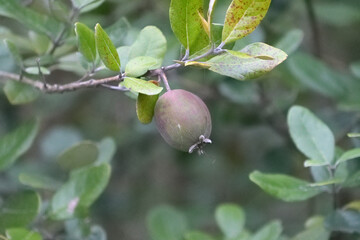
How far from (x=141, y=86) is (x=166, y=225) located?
2.57 ft

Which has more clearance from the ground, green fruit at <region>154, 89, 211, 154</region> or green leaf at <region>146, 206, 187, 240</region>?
green fruit at <region>154, 89, 211, 154</region>

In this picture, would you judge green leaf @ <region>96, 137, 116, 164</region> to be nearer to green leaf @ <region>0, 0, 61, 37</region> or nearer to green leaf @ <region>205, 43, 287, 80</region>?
green leaf @ <region>0, 0, 61, 37</region>

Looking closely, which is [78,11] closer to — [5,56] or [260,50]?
[5,56]

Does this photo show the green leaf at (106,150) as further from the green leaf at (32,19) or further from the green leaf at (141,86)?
the green leaf at (141,86)

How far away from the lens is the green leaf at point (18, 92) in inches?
42.6

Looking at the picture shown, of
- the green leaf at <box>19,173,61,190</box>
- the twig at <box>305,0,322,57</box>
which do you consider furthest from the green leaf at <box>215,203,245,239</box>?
the twig at <box>305,0,322,57</box>

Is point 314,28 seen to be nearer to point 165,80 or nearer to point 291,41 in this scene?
point 291,41

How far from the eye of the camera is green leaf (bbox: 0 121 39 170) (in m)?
1.20

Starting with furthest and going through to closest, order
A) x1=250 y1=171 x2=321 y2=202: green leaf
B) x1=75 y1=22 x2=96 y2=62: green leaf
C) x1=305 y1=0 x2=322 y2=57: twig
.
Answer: x1=305 y1=0 x2=322 y2=57: twig, x1=250 y1=171 x2=321 y2=202: green leaf, x1=75 y1=22 x2=96 y2=62: green leaf

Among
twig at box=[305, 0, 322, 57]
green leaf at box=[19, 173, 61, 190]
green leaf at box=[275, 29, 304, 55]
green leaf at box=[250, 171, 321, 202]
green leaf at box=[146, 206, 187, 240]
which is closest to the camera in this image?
green leaf at box=[250, 171, 321, 202]

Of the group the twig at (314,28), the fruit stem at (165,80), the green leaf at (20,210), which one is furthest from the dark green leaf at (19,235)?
the twig at (314,28)

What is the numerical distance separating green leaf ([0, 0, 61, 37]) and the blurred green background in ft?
0.50

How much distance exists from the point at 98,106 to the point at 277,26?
3.12ft

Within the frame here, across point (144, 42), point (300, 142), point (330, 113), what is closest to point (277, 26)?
point (330, 113)
